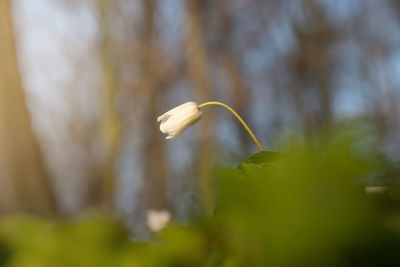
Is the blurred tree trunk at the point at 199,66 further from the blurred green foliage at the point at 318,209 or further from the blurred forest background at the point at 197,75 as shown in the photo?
the blurred green foliage at the point at 318,209

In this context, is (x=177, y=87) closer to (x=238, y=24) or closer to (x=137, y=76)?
(x=137, y=76)

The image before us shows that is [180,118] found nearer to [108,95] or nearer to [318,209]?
[318,209]

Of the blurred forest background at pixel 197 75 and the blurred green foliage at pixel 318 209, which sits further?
the blurred forest background at pixel 197 75

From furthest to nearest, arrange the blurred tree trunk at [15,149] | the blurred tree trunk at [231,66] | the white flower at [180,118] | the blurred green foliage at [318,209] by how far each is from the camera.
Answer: the blurred tree trunk at [231,66], the blurred tree trunk at [15,149], the white flower at [180,118], the blurred green foliage at [318,209]

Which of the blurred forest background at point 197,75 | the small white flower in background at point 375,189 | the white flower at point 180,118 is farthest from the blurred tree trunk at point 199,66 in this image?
the small white flower in background at point 375,189

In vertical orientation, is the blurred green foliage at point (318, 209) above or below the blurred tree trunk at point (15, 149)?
below

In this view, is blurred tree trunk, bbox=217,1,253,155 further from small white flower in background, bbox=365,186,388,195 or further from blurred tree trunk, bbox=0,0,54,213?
small white flower in background, bbox=365,186,388,195

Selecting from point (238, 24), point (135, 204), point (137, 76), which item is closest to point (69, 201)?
point (135, 204)

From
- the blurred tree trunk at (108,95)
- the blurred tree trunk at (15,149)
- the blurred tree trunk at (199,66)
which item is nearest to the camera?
the blurred tree trunk at (15,149)
